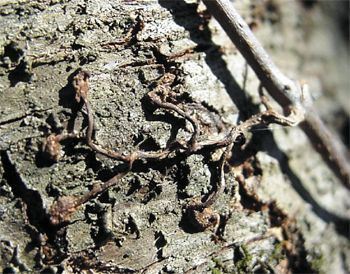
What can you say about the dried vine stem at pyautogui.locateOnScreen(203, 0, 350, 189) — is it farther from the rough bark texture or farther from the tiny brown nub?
the tiny brown nub

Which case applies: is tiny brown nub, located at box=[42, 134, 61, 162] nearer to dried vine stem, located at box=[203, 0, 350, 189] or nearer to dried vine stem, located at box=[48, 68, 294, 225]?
dried vine stem, located at box=[48, 68, 294, 225]

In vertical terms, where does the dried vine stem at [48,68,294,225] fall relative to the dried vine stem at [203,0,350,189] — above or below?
below

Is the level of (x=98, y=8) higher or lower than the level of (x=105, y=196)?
higher

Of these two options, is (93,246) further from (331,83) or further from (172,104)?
(331,83)

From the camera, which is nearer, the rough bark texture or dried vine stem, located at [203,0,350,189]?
the rough bark texture

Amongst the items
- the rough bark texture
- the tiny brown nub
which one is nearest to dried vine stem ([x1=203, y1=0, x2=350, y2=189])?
the rough bark texture

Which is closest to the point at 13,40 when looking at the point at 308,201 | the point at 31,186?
the point at 31,186
